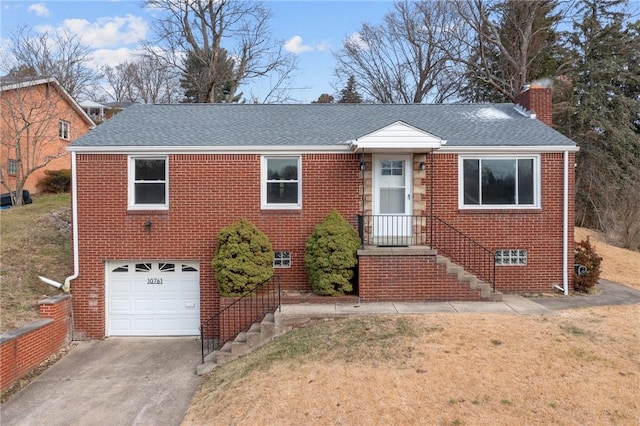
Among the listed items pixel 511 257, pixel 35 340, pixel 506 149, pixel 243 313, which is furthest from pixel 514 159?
pixel 35 340

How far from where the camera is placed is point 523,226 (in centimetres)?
1080

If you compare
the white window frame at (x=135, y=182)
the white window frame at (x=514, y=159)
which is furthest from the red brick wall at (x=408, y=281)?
the white window frame at (x=135, y=182)

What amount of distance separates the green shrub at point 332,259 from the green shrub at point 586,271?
235 inches

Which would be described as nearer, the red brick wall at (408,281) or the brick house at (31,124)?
the red brick wall at (408,281)

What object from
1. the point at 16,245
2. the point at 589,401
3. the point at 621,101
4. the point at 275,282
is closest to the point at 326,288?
the point at 275,282

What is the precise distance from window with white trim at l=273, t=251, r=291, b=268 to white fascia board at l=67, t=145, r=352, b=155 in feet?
8.34

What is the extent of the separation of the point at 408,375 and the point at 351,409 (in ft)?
3.39

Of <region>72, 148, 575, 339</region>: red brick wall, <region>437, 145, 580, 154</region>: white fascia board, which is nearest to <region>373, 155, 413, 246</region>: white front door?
<region>72, 148, 575, 339</region>: red brick wall

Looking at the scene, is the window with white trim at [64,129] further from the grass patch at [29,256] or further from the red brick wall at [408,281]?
the red brick wall at [408,281]

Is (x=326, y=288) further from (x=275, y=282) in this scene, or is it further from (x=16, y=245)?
(x=16, y=245)

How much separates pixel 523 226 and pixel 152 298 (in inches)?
378

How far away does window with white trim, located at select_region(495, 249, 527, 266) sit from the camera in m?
10.8

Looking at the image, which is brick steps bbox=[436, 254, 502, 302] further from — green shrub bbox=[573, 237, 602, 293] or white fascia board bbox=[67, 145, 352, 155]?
white fascia board bbox=[67, 145, 352, 155]

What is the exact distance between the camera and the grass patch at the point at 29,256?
10.2 meters
